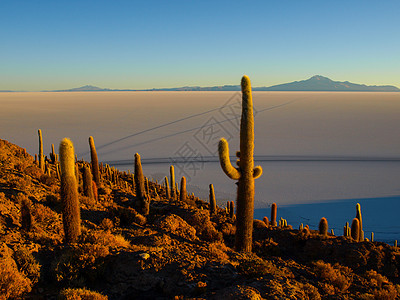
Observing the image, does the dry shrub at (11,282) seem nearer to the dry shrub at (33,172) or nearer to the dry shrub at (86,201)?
the dry shrub at (86,201)

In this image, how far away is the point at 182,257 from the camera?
7.23 meters

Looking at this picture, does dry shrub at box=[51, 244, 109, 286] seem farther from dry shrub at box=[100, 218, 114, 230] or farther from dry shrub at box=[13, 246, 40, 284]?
dry shrub at box=[100, 218, 114, 230]

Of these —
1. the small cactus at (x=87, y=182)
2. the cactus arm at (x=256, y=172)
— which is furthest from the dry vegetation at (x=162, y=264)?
the cactus arm at (x=256, y=172)

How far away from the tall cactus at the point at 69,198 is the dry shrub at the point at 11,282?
2602mm

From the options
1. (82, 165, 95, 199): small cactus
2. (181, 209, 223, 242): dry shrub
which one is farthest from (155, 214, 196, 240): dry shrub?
(82, 165, 95, 199): small cactus

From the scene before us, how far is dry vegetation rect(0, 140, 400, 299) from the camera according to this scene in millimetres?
6055

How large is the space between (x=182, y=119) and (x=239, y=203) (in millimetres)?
92587

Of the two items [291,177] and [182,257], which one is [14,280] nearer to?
[182,257]

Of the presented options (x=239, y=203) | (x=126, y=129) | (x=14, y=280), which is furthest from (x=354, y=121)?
(x=14, y=280)

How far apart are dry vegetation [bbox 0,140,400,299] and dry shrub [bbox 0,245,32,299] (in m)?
0.02

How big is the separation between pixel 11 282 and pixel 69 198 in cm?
365

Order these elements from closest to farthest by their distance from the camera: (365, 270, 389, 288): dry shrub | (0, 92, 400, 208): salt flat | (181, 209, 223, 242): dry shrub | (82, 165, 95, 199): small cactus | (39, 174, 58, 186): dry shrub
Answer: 1. (365, 270, 389, 288): dry shrub
2. (181, 209, 223, 242): dry shrub
3. (82, 165, 95, 199): small cactus
4. (39, 174, 58, 186): dry shrub
5. (0, 92, 400, 208): salt flat

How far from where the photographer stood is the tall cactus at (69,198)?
28.9 feet

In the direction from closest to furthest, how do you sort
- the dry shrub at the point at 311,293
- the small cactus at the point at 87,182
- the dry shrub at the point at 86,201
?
the dry shrub at the point at 311,293 → the dry shrub at the point at 86,201 → the small cactus at the point at 87,182
